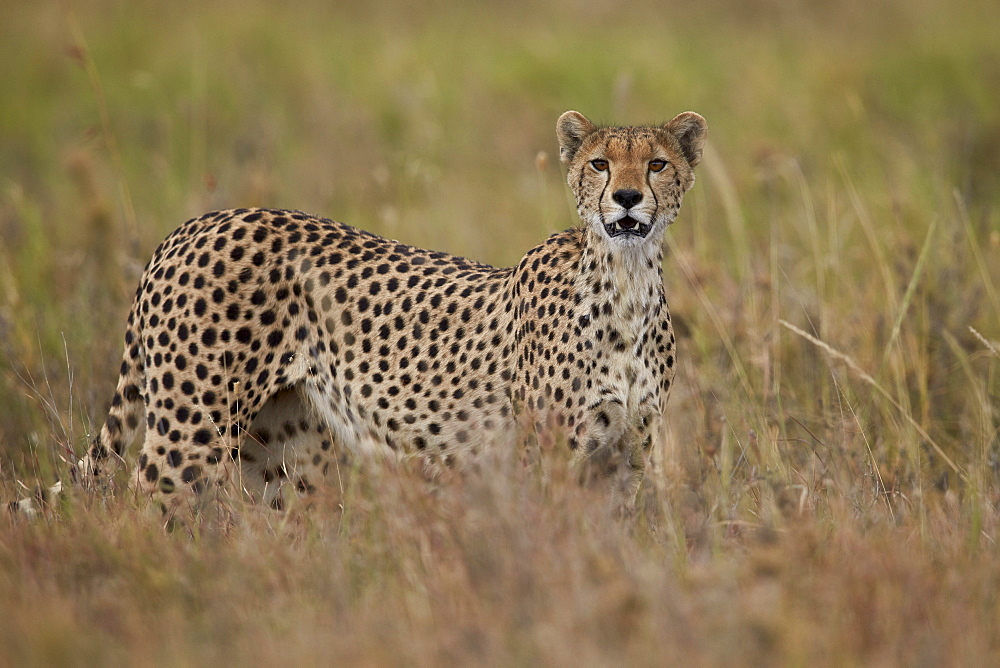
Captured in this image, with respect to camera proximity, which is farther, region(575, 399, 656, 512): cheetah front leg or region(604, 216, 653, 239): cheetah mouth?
region(575, 399, 656, 512): cheetah front leg

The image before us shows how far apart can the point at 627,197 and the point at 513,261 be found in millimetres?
3270

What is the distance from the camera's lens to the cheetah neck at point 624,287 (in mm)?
3553

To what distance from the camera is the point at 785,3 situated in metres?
12.3

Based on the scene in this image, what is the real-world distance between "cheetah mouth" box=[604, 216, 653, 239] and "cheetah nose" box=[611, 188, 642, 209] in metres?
0.04

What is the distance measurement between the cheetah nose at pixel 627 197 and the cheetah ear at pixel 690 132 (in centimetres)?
48

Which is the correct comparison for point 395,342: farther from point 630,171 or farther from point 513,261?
point 513,261

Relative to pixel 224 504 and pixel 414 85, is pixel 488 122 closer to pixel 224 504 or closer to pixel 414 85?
A: pixel 414 85

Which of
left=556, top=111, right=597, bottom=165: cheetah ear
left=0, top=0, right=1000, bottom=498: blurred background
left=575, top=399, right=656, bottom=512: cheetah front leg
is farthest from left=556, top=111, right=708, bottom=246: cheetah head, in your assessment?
left=0, top=0, right=1000, bottom=498: blurred background

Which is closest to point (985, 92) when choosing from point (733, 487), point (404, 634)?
point (733, 487)

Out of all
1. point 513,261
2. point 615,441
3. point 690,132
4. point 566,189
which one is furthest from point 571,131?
point 566,189

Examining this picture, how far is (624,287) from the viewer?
11.7 ft

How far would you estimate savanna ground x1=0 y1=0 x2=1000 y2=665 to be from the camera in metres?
2.53

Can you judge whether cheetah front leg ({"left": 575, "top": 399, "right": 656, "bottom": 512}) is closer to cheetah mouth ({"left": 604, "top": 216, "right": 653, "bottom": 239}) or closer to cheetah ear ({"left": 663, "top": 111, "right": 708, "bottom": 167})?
cheetah mouth ({"left": 604, "top": 216, "right": 653, "bottom": 239})

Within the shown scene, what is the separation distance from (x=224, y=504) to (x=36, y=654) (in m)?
1.19
